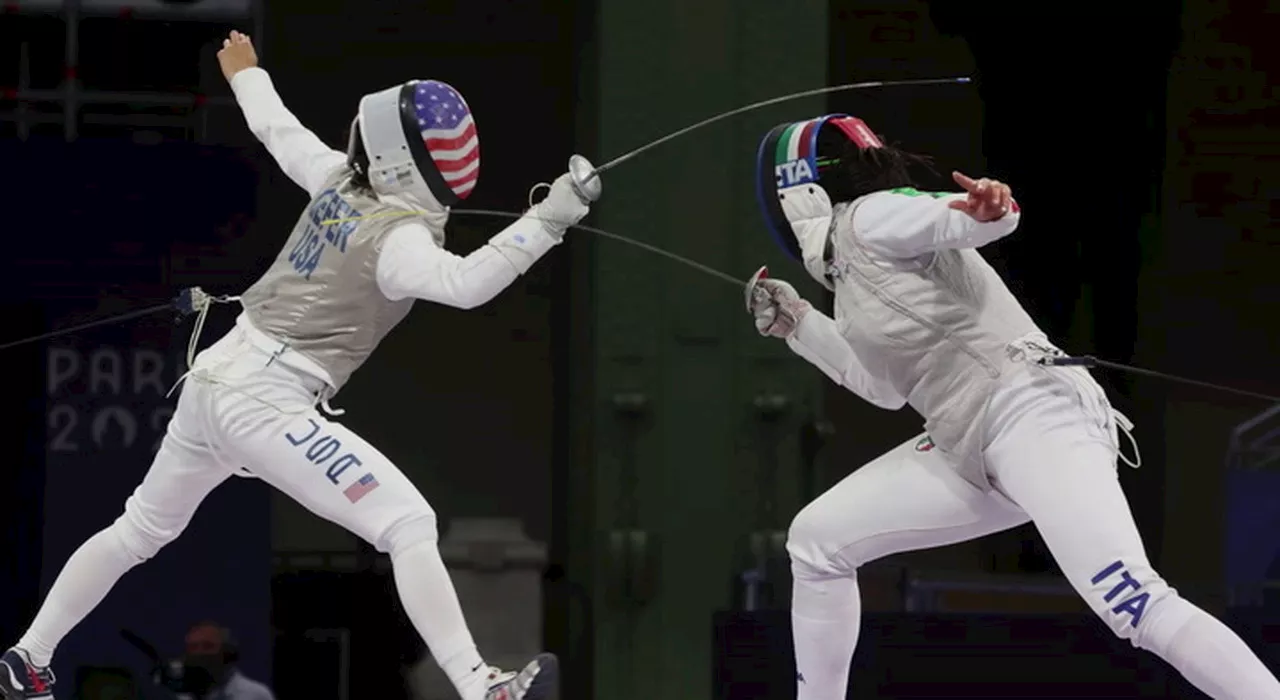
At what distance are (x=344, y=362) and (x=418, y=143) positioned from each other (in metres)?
0.42

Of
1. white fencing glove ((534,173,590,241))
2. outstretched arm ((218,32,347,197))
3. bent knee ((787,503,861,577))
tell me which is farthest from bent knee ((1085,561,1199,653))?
outstretched arm ((218,32,347,197))

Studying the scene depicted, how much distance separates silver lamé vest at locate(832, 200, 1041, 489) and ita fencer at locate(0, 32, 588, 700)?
53cm

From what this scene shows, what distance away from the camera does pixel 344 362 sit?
3891mm

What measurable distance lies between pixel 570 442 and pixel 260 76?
1.86 m

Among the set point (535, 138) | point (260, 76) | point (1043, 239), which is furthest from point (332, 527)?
point (1043, 239)

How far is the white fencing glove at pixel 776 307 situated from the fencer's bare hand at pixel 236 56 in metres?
1.15

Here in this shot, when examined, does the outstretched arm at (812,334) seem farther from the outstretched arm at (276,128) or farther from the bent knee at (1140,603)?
the outstretched arm at (276,128)

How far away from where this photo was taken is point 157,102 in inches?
209

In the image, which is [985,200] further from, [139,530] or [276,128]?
[139,530]

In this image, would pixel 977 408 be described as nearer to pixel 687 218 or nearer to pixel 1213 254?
pixel 687 218

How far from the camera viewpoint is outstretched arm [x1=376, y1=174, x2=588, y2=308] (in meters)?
3.65

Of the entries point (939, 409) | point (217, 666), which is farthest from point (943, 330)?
point (217, 666)

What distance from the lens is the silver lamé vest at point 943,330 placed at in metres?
3.58

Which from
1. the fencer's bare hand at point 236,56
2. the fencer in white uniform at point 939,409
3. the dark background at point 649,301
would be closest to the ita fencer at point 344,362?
the fencer's bare hand at point 236,56
